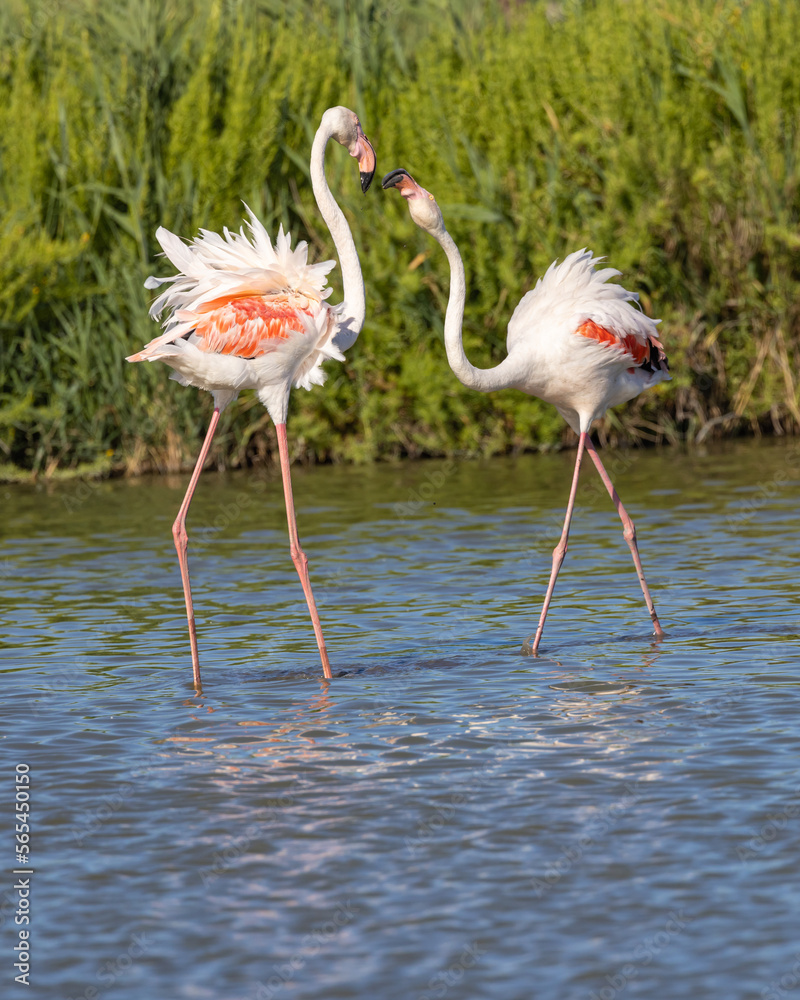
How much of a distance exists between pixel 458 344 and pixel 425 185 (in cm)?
618

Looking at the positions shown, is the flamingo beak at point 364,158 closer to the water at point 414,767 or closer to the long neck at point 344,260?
the long neck at point 344,260

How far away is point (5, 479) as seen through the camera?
41.1 feet

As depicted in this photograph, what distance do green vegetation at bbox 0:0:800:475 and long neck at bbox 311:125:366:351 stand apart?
5266 mm

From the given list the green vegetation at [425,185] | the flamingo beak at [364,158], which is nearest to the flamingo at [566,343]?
the flamingo beak at [364,158]

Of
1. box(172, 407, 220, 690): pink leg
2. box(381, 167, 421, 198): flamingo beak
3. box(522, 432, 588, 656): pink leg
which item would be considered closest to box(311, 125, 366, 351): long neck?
box(381, 167, 421, 198): flamingo beak

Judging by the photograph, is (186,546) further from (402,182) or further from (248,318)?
(402,182)

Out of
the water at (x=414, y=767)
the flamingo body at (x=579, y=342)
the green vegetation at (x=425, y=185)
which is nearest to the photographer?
the water at (x=414, y=767)

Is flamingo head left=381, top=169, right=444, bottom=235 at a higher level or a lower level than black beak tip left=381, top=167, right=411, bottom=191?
lower

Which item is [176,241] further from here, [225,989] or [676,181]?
[676,181]

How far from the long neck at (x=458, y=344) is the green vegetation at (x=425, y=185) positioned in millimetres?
5388

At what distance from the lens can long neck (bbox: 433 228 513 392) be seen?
6.53 meters

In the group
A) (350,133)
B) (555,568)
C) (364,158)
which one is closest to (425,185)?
(350,133)

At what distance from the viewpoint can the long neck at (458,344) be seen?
6.53 m

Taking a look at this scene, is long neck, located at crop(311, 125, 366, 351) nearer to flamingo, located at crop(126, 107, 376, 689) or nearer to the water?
A: flamingo, located at crop(126, 107, 376, 689)
